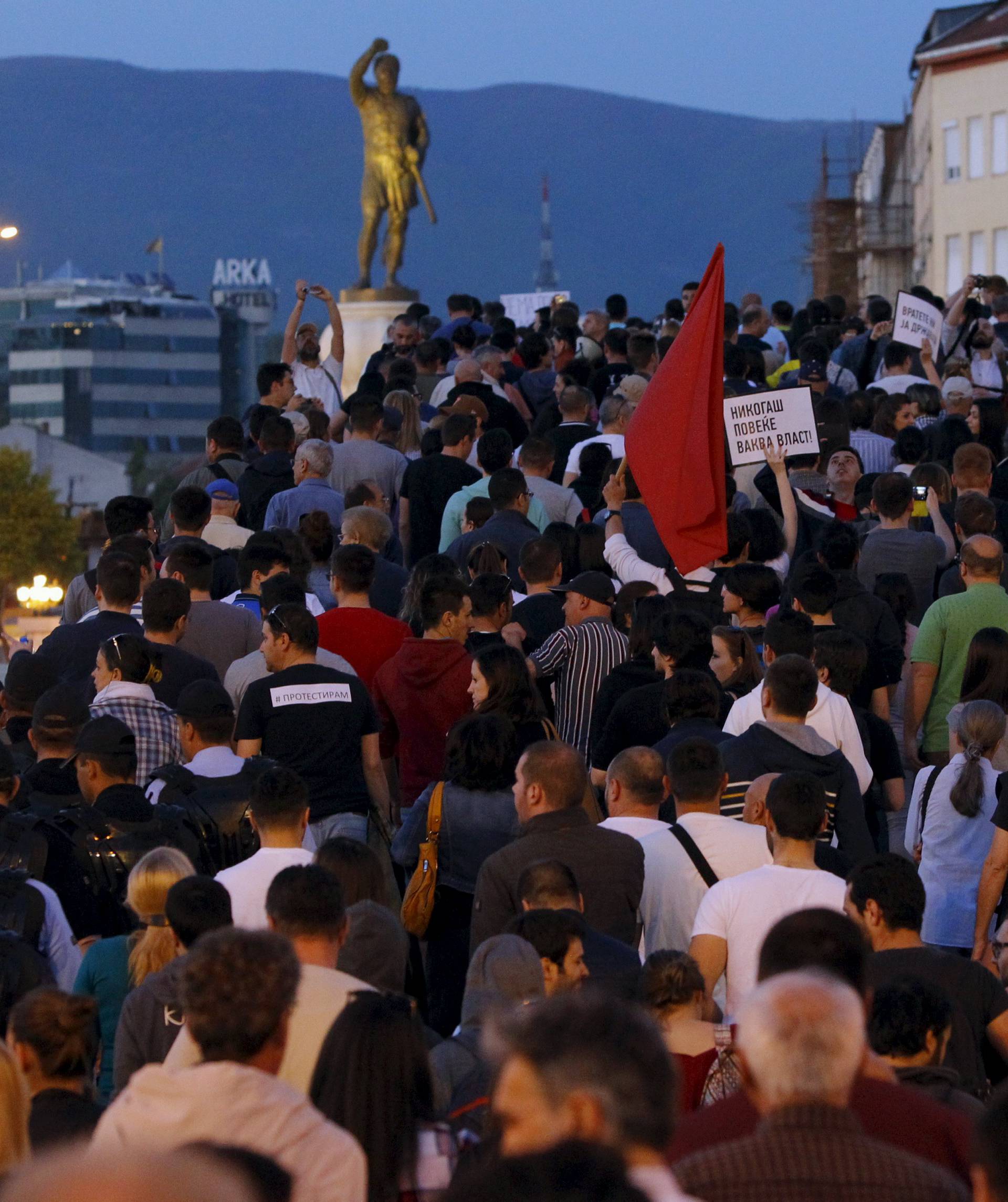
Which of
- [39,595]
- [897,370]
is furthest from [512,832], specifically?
[39,595]

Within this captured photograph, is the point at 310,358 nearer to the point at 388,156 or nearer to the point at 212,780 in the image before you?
the point at 212,780

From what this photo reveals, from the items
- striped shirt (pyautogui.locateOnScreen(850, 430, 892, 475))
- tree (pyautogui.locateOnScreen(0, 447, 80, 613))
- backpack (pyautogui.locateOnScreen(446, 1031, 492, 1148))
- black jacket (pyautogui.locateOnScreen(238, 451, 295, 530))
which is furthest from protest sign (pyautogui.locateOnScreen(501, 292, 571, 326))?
tree (pyautogui.locateOnScreen(0, 447, 80, 613))

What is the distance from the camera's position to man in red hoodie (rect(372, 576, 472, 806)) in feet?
24.6

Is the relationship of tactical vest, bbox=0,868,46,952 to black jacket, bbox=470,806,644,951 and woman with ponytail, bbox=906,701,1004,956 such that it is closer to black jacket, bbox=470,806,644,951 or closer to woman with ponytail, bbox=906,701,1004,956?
black jacket, bbox=470,806,644,951

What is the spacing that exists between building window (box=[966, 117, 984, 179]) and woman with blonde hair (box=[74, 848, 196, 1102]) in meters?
65.1

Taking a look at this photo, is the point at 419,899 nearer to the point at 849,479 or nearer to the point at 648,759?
the point at 648,759

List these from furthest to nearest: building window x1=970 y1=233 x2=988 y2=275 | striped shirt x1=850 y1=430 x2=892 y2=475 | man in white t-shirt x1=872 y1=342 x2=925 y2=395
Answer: building window x1=970 y1=233 x2=988 y2=275, man in white t-shirt x1=872 y1=342 x2=925 y2=395, striped shirt x1=850 y1=430 x2=892 y2=475

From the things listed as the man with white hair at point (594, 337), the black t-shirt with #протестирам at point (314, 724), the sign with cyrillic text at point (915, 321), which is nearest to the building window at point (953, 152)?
the man with white hair at point (594, 337)

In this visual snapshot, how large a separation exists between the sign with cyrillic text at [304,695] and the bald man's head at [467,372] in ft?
19.6

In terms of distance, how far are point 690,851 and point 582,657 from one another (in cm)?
204

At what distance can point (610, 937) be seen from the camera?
5.25m

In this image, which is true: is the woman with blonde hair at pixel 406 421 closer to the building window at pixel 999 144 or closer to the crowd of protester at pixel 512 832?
the crowd of protester at pixel 512 832

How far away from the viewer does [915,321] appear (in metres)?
13.7

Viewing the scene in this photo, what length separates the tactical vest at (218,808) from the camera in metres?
6.09
